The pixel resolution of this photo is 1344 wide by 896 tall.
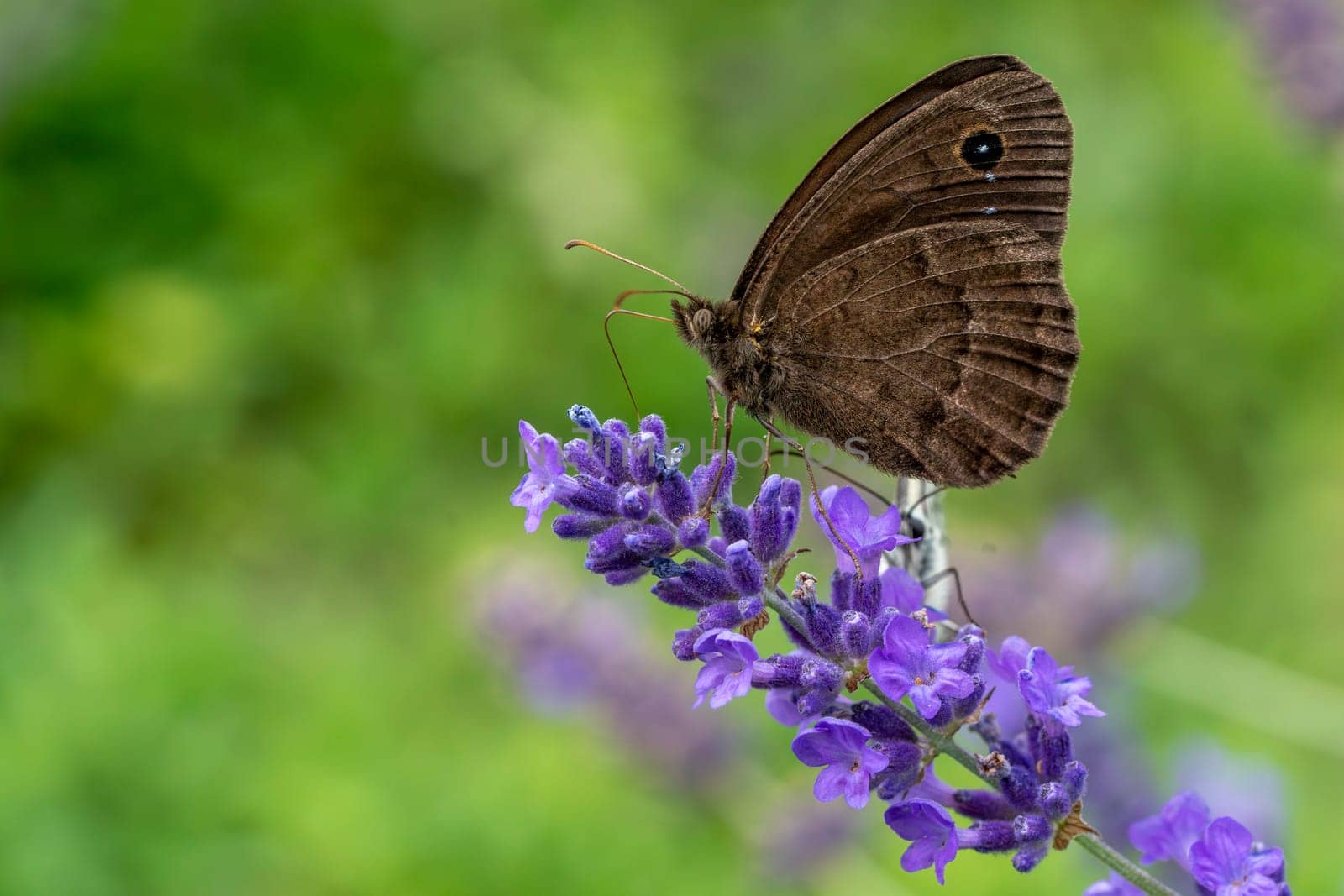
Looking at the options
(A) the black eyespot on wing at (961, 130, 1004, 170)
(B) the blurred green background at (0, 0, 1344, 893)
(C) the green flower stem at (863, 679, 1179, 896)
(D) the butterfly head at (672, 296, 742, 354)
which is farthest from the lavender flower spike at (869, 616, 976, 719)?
(B) the blurred green background at (0, 0, 1344, 893)

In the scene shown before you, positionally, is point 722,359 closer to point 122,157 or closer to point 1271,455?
point 1271,455

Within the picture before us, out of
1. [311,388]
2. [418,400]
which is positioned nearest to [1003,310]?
[418,400]

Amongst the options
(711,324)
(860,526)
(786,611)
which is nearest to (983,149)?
(711,324)

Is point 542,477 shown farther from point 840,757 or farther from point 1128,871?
point 1128,871

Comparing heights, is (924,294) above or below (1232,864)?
above

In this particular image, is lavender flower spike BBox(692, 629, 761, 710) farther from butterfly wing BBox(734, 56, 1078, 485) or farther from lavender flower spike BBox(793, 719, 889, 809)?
butterfly wing BBox(734, 56, 1078, 485)
